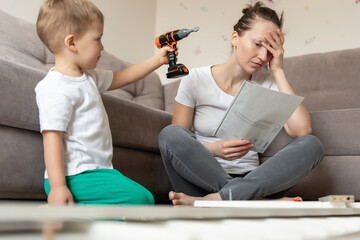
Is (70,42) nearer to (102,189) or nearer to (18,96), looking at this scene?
(18,96)

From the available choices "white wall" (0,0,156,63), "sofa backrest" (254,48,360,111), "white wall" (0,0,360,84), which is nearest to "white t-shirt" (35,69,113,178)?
"white wall" (0,0,360,84)

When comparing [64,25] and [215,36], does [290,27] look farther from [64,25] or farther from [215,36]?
[64,25]

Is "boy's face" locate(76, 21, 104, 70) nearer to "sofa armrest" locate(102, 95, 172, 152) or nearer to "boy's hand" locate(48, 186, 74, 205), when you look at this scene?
"sofa armrest" locate(102, 95, 172, 152)

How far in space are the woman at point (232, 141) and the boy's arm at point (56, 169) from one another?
313mm

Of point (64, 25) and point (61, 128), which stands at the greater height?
point (64, 25)

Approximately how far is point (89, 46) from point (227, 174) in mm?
536

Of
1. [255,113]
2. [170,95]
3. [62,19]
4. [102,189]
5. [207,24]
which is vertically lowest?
[170,95]

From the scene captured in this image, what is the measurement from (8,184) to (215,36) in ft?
7.31

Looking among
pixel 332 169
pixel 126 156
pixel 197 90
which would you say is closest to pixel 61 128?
pixel 126 156

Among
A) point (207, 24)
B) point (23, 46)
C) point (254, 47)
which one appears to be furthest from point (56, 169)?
point (207, 24)

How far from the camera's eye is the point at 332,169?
1.47m

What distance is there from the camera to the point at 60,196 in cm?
87

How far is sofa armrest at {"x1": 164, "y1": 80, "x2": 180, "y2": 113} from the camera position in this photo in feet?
8.02

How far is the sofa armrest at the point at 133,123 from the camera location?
1.28m
